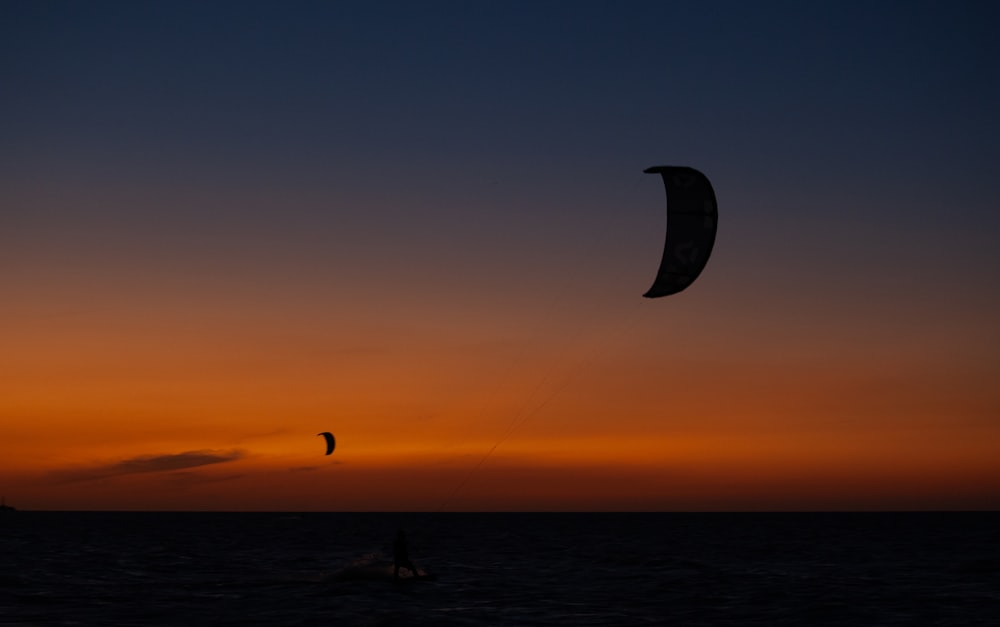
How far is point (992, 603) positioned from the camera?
33656 millimetres

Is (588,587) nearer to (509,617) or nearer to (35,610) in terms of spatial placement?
(509,617)

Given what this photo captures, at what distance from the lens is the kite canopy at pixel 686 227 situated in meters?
25.1

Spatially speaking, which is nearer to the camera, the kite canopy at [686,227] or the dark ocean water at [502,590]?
the kite canopy at [686,227]

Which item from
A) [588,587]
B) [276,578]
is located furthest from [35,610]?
[588,587]

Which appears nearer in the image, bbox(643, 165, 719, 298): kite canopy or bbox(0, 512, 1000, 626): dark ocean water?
bbox(643, 165, 719, 298): kite canopy

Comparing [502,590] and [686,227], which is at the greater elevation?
[686,227]

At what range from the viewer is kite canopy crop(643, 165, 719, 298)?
82.4 ft

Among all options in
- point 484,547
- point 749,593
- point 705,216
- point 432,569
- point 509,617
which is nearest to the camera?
point 705,216

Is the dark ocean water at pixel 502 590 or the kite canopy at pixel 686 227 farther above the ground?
the kite canopy at pixel 686 227

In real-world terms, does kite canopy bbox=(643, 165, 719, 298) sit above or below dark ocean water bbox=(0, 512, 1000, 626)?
above

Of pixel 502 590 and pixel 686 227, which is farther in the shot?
pixel 502 590

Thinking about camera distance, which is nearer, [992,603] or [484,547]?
[992,603]

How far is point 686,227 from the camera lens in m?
25.4

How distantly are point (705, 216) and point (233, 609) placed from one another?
1739cm
